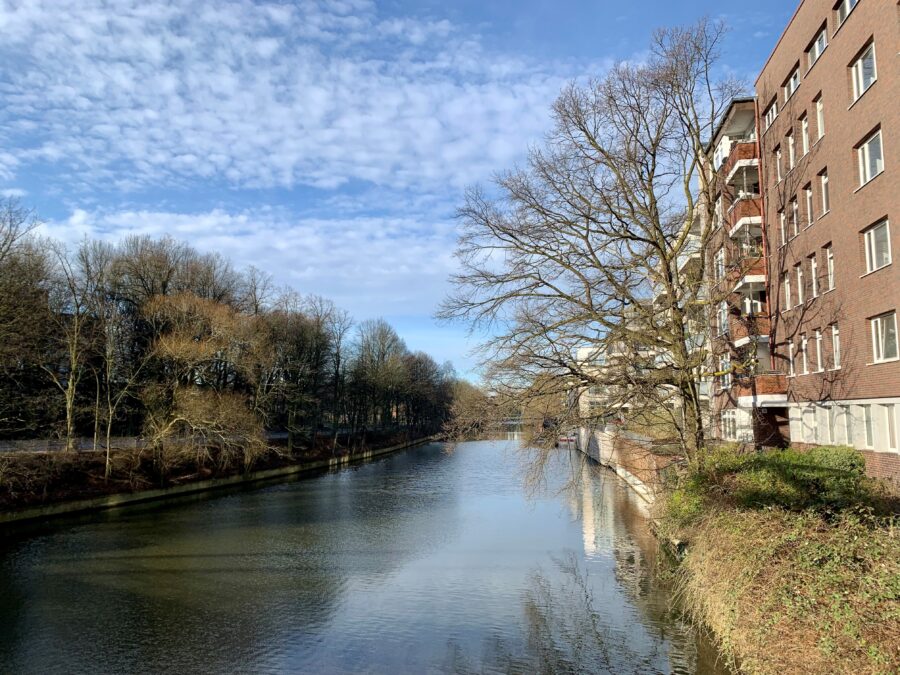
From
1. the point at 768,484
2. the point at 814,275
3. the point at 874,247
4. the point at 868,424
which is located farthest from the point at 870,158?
the point at 768,484

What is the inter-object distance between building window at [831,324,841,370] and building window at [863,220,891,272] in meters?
2.45

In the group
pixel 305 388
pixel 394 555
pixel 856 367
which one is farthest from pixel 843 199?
pixel 305 388

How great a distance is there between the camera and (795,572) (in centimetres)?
705

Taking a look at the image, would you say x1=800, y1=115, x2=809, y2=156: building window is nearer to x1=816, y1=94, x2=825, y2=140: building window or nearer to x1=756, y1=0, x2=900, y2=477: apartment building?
x1=756, y1=0, x2=900, y2=477: apartment building

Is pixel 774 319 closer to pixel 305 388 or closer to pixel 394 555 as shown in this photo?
pixel 394 555

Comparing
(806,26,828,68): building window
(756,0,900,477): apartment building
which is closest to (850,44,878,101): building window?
(756,0,900,477): apartment building

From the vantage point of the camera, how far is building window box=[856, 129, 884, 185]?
52.9ft

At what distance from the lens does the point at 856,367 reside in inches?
679

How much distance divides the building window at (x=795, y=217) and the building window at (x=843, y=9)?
5247 millimetres

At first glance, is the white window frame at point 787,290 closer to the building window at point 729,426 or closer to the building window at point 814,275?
the building window at point 814,275

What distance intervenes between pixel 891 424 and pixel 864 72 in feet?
29.1

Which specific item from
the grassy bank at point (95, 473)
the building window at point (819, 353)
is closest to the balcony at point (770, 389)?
the building window at point (819, 353)

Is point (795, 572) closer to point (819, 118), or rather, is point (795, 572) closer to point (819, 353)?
point (819, 353)

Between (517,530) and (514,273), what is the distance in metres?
10.6
